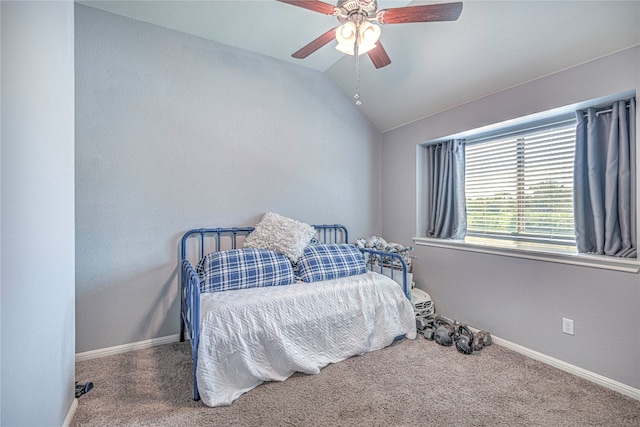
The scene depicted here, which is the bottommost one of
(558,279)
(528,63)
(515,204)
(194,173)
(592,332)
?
(592,332)

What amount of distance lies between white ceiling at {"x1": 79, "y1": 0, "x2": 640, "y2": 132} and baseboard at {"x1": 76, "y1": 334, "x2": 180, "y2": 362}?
2.65 meters

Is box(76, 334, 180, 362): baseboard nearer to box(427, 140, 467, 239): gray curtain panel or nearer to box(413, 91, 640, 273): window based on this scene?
box(413, 91, 640, 273): window

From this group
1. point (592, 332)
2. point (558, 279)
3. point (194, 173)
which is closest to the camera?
point (592, 332)

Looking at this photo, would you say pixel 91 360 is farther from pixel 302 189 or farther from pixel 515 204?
pixel 515 204

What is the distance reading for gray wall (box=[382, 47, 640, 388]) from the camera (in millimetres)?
1812

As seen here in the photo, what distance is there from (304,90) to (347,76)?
0.50 meters

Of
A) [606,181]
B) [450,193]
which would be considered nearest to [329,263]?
[450,193]

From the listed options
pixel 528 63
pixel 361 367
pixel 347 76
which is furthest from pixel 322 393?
pixel 347 76

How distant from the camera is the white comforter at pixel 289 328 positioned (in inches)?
66.3

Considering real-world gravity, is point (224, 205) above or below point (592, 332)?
above

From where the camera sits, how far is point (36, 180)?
1147 mm

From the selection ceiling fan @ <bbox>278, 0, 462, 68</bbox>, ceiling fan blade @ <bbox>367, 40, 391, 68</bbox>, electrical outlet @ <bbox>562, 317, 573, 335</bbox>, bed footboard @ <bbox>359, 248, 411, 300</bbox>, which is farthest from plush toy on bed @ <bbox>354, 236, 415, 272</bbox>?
ceiling fan @ <bbox>278, 0, 462, 68</bbox>

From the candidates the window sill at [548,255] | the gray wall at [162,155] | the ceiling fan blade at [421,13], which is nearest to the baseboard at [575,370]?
the window sill at [548,255]

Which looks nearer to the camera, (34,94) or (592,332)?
(34,94)
